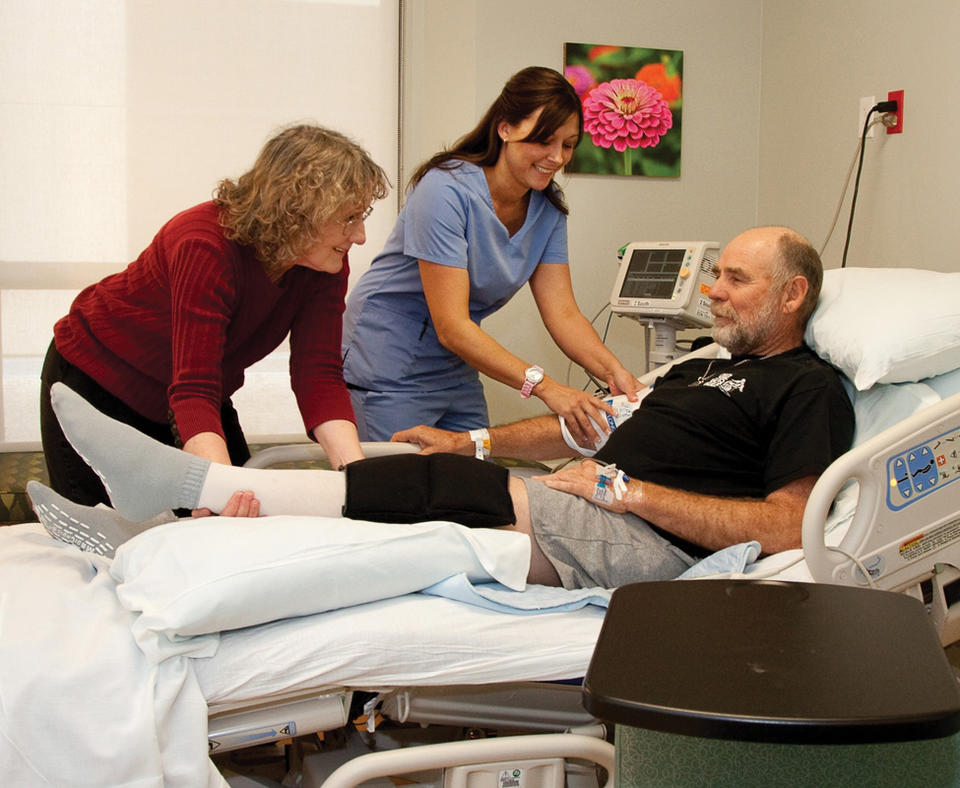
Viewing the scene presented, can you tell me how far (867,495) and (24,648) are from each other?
3.79 feet

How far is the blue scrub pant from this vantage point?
7.68 ft

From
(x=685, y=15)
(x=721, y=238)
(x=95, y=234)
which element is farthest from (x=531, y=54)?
(x=95, y=234)

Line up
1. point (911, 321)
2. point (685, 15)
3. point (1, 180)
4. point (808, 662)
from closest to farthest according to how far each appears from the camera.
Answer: point (808, 662) < point (911, 321) < point (1, 180) < point (685, 15)

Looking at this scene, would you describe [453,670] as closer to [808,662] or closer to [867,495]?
[808,662]

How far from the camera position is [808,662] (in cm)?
90

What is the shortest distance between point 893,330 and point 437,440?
2.95ft

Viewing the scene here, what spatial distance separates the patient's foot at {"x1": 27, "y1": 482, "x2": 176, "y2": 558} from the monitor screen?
158cm

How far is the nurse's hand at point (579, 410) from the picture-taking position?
2.11 meters

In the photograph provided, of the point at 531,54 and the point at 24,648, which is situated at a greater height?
the point at 531,54

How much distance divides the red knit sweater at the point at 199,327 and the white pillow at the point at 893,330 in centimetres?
93

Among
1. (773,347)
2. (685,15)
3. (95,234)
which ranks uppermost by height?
(685,15)

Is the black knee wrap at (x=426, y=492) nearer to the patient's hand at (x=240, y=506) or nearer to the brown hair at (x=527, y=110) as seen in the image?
the patient's hand at (x=240, y=506)

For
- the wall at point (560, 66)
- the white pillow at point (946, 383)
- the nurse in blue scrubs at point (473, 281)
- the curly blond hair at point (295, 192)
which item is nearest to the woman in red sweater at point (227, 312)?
the curly blond hair at point (295, 192)

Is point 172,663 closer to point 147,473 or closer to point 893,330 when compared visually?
point 147,473
